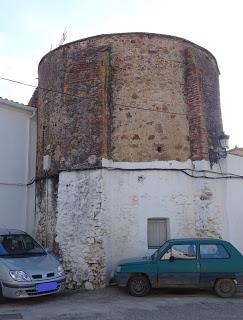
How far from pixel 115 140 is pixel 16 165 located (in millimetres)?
4253

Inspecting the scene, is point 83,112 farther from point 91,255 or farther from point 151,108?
point 91,255

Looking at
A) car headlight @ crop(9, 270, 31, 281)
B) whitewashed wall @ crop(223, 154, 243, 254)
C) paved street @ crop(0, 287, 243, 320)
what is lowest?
paved street @ crop(0, 287, 243, 320)

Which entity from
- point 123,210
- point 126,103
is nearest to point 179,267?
point 123,210

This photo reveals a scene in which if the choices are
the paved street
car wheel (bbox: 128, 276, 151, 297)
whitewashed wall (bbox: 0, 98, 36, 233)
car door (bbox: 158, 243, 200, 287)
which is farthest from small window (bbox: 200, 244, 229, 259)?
whitewashed wall (bbox: 0, 98, 36, 233)

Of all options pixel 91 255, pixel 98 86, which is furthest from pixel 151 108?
pixel 91 255

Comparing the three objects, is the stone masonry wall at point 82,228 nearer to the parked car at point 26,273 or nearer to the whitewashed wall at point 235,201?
the parked car at point 26,273

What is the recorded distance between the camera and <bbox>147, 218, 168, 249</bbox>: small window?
13352mm

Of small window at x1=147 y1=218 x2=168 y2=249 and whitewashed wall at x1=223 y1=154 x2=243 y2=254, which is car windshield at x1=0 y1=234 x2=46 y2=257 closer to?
small window at x1=147 y1=218 x2=168 y2=249

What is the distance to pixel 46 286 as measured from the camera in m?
10.1

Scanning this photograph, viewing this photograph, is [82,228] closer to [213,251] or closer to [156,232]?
[156,232]

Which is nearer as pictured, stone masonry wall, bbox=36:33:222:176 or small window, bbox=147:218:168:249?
small window, bbox=147:218:168:249

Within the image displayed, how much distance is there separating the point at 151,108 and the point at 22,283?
6918 millimetres

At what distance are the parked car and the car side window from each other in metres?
2.77

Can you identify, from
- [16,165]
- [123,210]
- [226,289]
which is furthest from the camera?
[16,165]
